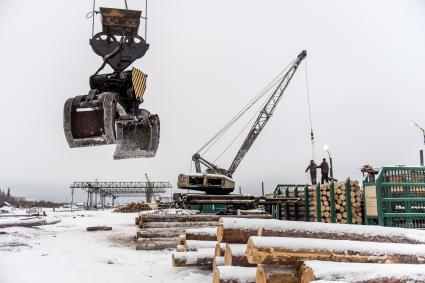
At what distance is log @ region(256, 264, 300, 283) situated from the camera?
3779mm

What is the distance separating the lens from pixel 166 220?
36.6 feet

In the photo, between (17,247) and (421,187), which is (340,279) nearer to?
(421,187)

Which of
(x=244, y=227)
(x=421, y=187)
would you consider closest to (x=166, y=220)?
(x=244, y=227)

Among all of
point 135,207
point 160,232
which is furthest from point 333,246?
point 135,207

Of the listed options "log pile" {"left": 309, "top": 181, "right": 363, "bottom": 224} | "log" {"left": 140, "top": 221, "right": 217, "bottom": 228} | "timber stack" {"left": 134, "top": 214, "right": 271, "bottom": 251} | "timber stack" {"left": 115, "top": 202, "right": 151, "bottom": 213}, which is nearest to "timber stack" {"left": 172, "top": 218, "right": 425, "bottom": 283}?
"timber stack" {"left": 134, "top": 214, "right": 271, "bottom": 251}

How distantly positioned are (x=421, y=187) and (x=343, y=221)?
2848mm

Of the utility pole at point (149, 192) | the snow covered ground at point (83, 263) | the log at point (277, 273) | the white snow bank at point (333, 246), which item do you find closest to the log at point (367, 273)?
the log at point (277, 273)

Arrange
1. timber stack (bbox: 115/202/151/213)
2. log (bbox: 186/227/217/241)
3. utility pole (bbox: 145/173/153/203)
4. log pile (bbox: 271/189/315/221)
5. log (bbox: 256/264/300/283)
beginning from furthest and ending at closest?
utility pole (bbox: 145/173/153/203) < timber stack (bbox: 115/202/151/213) < log pile (bbox: 271/189/315/221) < log (bbox: 186/227/217/241) < log (bbox: 256/264/300/283)

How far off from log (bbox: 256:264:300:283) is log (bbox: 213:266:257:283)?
0.70 metres

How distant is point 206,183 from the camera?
50.3 feet

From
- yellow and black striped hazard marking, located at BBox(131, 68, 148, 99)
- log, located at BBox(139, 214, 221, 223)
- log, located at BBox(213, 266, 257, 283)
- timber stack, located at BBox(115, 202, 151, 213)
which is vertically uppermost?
yellow and black striped hazard marking, located at BBox(131, 68, 148, 99)

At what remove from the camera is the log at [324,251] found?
3.88 m

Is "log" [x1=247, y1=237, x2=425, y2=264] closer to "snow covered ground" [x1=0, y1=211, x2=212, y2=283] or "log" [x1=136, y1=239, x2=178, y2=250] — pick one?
"snow covered ground" [x1=0, y1=211, x2=212, y2=283]

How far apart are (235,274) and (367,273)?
175 cm
